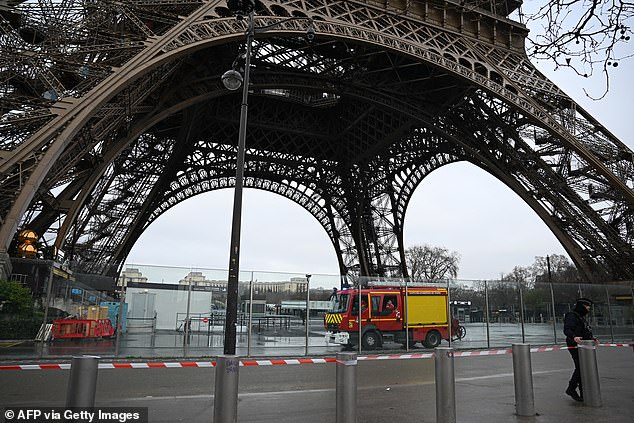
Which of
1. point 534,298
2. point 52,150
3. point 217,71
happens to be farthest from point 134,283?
point 534,298

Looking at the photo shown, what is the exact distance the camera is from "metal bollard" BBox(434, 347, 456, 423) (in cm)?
618

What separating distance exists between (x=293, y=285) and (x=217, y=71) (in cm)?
1212

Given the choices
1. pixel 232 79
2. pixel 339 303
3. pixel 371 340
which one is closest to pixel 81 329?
pixel 339 303

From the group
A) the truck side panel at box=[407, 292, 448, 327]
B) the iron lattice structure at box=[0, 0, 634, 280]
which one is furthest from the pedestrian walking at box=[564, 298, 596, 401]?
the truck side panel at box=[407, 292, 448, 327]

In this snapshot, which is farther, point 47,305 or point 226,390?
point 47,305

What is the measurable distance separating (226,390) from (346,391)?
4.50 feet

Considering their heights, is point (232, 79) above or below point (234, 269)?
above

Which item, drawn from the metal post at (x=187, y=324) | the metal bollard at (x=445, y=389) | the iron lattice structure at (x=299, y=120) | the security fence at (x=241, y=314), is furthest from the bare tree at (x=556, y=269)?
the metal bollard at (x=445, y=389)

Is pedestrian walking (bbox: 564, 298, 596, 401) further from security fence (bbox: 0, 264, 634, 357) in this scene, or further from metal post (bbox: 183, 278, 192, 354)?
metal post (bbox: 183, 278, 192, 354)

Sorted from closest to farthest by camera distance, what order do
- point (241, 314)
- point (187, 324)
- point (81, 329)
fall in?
point (81, 329) → point (187, 324) → point (241, 314)

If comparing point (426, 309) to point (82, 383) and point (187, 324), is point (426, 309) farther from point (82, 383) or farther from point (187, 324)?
point (82, 383)

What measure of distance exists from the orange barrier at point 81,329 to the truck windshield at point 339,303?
8.29 meters

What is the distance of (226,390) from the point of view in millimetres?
5277
